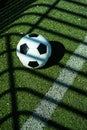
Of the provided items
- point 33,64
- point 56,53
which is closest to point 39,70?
point 33,64

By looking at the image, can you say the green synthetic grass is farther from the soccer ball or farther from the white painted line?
the soccer ball

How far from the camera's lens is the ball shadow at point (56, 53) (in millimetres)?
6549

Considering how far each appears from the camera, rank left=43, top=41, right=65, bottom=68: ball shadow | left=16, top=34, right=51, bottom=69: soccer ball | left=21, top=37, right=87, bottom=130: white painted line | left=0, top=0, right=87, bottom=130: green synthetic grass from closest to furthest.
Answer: left=21, top=37, right=87, bottom=130: white painted line → left=0, top=0, right=87, bottom=130: green synthetic grass → left=16, top=34, right=51, bottom=69: soccer ball → left=43, top=41, right=65, bottom=68: ball shadow

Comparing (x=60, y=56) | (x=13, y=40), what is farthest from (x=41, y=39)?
(x=13, y=40)

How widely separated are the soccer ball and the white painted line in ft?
1.78

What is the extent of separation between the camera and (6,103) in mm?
5891

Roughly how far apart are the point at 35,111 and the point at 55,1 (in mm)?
3737

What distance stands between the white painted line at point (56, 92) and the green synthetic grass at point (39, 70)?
0.31 feet

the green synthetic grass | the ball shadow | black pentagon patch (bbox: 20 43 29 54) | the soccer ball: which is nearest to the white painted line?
the green synthetic grass

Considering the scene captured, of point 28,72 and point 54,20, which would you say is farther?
point 54,20

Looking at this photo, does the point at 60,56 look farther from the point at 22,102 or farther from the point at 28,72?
the point at 22,102

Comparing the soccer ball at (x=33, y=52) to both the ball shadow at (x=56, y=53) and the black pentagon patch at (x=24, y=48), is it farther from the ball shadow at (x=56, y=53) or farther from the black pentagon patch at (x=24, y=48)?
the ball shadow at (x=56, y=53)

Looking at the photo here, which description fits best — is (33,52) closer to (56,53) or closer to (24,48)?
(24,48)

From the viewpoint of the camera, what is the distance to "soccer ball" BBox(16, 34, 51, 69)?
6.03 m
